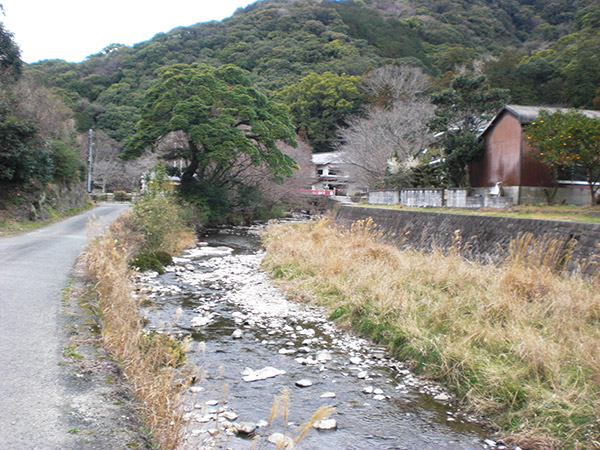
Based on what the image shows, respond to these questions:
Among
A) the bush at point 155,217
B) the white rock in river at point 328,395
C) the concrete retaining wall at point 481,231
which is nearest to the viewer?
the white rock in river at point 328,395

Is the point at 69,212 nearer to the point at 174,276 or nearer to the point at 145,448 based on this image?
the point at 174,276

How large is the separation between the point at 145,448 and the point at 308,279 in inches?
297

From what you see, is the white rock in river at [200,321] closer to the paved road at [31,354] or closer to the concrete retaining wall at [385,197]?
the paved road at [31,354]

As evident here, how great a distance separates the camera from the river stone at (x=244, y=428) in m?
3.97

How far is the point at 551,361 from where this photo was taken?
473cm

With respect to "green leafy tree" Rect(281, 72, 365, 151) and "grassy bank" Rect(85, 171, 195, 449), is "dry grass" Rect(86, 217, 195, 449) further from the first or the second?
"green leafy tree" Rect(281, 72, 365, 151)

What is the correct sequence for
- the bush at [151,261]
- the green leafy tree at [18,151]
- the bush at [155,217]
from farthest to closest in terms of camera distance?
the green leafy tree at [18,151] → the bush at [155,217] → the bush at [151,261]

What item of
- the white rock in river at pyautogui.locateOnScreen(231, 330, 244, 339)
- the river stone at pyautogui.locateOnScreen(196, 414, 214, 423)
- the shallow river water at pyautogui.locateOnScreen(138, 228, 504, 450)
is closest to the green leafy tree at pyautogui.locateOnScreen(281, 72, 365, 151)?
the shallow river water at pyautogui.locateOnScreen(138, 228, 504, 450)

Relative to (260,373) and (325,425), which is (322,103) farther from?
(325,425)

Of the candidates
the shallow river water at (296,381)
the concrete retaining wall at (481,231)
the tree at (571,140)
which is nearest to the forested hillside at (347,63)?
the tree at (571,140)

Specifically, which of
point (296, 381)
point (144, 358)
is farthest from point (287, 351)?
point (144, 358)

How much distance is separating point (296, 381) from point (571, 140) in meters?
13.7

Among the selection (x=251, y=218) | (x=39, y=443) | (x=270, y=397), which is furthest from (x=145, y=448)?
(x=251, y=218)

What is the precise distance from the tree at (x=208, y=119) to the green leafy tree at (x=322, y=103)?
73.3 feet
